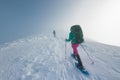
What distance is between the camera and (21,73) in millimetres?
6941

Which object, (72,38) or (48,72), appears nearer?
(48,72)

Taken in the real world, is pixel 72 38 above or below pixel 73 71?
above

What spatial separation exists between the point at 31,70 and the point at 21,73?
0.63 m

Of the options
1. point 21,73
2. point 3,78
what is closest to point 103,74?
point 21,73

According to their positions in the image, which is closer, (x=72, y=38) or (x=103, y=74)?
(x=103, y=74)

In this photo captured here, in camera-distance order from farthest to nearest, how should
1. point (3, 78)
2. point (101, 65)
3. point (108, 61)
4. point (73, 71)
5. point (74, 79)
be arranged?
point (108, 61) < point (101, 65) < point (73, 71) < point (3, 78) < point (74, 79)

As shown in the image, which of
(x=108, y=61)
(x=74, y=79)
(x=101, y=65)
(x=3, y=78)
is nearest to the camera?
(x=74, y=79)

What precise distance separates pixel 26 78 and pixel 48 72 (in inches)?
52.6

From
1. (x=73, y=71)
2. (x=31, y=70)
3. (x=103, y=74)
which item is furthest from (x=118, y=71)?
(x=31, y=70)

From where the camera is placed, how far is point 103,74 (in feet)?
21.6

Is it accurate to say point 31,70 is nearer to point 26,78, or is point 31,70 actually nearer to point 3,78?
point 26,78

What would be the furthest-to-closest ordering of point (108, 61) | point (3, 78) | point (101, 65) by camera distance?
1. point (108, 61)
2. point (101, 65)
3. point (3, 78)

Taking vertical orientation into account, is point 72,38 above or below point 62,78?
above

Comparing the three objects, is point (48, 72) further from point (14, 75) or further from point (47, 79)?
point (14, 75)
